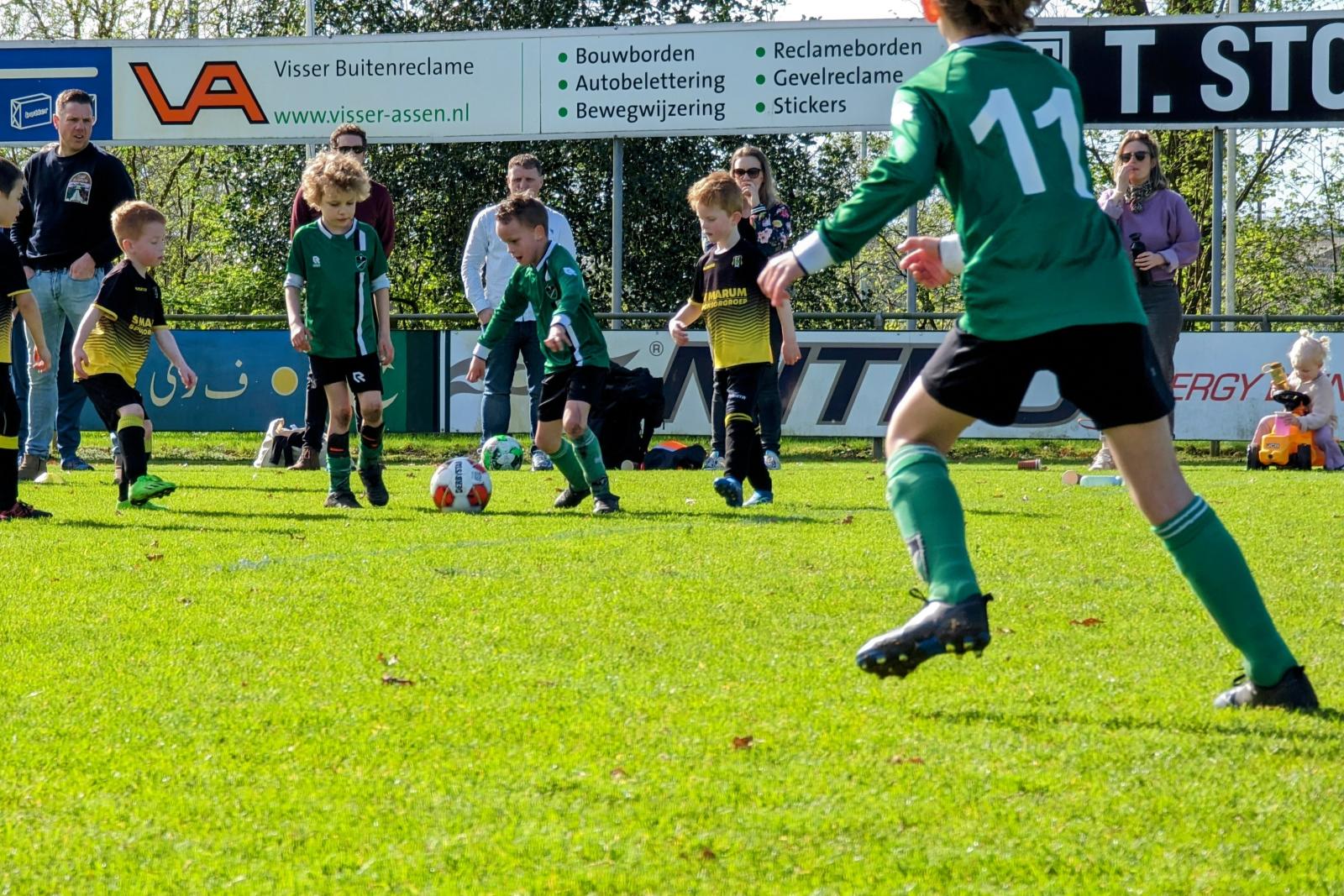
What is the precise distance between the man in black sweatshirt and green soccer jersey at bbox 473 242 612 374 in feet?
12.7

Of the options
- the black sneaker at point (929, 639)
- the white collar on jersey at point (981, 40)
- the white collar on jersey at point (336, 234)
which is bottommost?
the black sneaker at point (929, 639)

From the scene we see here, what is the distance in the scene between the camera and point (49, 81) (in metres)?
18.2

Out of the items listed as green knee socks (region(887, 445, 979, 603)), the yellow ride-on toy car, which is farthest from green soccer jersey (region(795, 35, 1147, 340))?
the yellow ride-on toy car

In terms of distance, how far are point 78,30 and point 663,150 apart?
59.9 feet

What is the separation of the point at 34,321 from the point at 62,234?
3.16 m

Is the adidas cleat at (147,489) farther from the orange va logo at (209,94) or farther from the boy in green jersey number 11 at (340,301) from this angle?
the orange va logo at (209,94)

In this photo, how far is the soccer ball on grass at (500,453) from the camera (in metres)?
12.7

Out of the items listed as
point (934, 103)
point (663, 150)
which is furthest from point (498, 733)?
point (663, 150)

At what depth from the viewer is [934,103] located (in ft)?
11.7

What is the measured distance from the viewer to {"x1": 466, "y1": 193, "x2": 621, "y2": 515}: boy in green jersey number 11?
28.0 feet

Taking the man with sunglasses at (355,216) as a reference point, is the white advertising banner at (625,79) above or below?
above

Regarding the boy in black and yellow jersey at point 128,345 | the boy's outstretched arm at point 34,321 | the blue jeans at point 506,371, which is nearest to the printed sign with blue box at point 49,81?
the blue jeans at point 506,371

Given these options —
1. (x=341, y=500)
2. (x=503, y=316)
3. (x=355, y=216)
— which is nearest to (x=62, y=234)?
(x=355, y=216)

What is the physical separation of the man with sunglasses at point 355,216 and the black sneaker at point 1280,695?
7.86 meters
